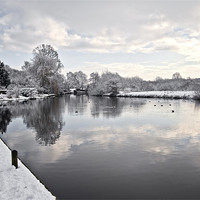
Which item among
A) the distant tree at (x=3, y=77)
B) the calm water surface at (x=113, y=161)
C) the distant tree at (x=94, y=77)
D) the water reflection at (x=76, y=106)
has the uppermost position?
the distant tree at (x=94, y=77)

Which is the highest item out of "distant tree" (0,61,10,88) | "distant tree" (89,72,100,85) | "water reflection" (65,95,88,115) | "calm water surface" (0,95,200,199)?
"distant tree" (89,72,100,85)

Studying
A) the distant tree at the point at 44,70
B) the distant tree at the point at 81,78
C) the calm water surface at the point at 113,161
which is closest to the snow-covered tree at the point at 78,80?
the distant tree at the point at 81,78

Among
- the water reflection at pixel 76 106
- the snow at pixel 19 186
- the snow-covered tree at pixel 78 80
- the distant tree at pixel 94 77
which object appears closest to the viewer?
the snow at pixel 19 186

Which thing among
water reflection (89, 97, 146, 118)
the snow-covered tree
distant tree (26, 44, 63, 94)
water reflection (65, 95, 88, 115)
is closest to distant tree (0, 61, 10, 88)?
distant tree (26, 44, 63, 94)

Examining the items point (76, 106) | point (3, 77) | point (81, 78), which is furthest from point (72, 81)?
point (76, 106)

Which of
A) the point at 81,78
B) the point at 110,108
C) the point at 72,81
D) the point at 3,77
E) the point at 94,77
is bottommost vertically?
the point at 110,108

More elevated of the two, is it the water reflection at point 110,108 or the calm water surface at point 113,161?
the water reflection at point 110,108

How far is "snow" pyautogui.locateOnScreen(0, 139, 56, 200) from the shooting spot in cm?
631

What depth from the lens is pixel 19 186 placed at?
22.6 feet

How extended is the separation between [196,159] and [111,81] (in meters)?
71.8

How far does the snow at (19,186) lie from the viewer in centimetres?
631

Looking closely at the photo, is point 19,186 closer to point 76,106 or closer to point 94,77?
point 76,106

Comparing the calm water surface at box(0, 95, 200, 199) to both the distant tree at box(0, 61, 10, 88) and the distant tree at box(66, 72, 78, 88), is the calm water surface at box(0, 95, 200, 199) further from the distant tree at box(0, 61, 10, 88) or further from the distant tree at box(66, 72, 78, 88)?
the distant tree at box(66, 72, 78, 88)

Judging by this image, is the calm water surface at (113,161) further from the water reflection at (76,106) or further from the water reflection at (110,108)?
the water reflection at (76,106)
